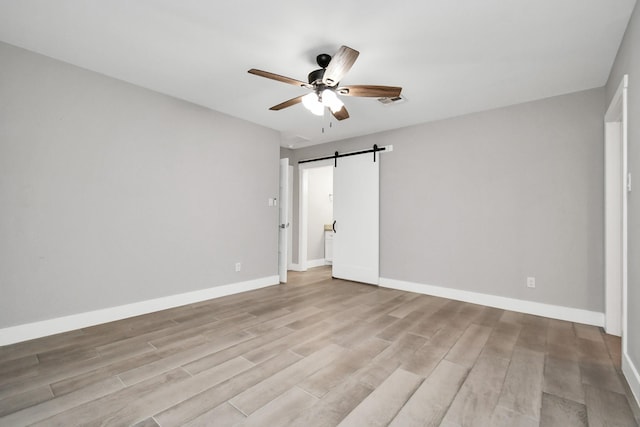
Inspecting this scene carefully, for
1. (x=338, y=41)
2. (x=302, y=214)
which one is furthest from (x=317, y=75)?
(x=302, y=214)

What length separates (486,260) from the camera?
3.89 metres

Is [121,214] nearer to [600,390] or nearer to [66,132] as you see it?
[66,132]

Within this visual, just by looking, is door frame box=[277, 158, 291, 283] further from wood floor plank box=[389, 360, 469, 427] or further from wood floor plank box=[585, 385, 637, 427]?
wood floor plank box=[585, 385, 637, 427]

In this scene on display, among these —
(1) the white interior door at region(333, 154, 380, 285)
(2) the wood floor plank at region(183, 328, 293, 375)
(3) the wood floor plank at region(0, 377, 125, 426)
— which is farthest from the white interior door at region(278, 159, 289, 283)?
(3) the wood floor plank at region(0, 377, 125, 426)

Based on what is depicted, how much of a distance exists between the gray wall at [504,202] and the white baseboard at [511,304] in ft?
0.22

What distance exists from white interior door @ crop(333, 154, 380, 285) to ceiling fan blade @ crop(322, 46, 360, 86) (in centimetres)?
272

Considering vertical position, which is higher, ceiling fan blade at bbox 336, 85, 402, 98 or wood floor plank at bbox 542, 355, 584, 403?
ceiling fan blade at bbox 336, 85, 402, 98

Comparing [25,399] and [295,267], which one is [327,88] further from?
[295,267]

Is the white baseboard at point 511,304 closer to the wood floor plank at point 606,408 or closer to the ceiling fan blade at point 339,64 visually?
the wood floor plank at point 606,408

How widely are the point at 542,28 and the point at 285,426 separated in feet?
10.9

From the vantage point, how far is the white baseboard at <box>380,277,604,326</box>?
3.22m

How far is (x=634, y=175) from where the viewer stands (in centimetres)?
199

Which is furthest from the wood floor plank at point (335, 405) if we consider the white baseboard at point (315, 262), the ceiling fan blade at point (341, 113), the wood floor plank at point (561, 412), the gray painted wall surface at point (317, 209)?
the gray painted wall surface at point (317, 209)

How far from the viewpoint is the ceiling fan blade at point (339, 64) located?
6.72ft
